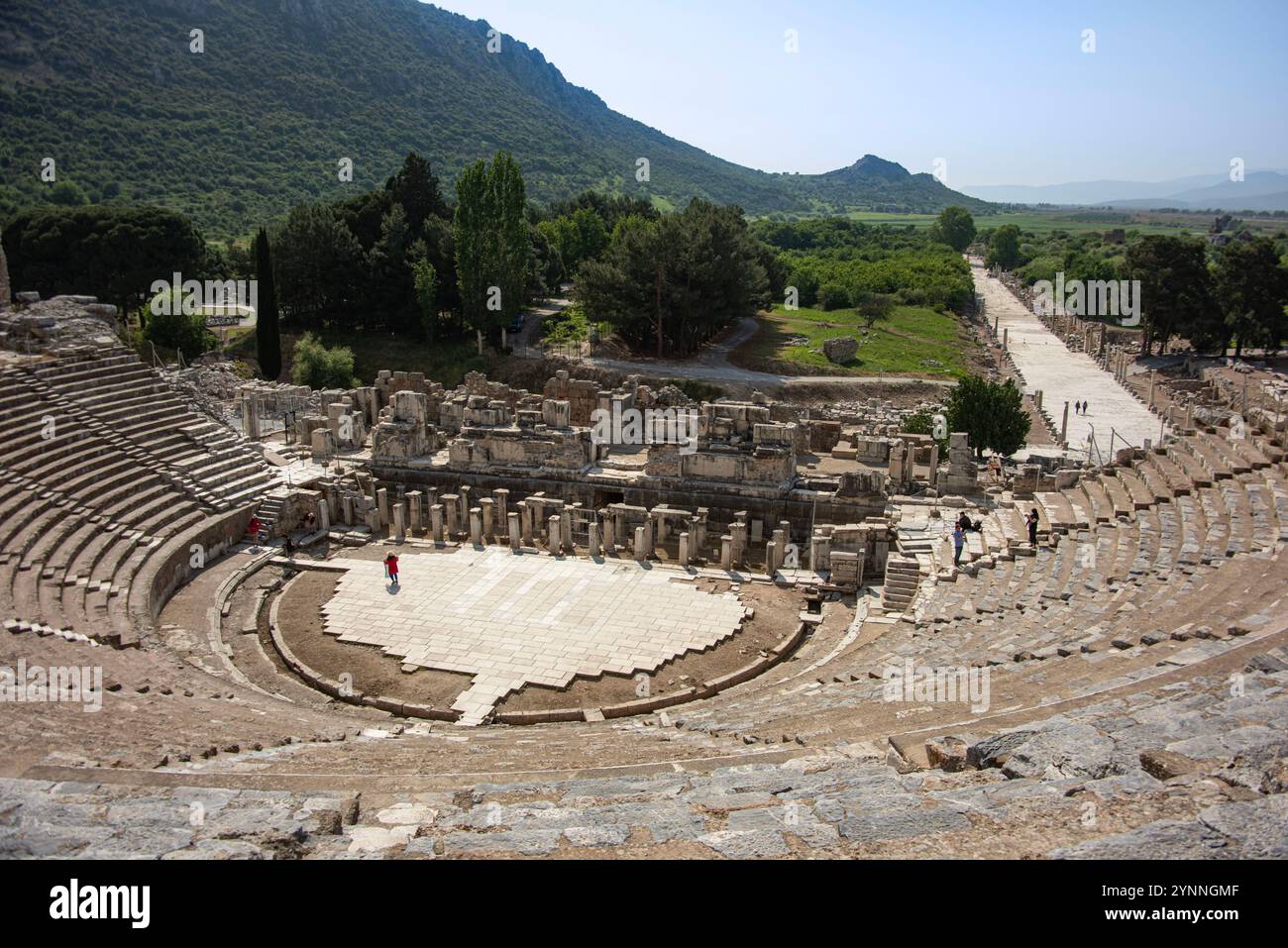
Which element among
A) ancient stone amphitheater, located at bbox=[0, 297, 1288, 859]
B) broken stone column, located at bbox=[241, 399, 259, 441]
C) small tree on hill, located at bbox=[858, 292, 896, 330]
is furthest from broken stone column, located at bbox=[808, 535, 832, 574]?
small tree on hill, located at bbox=[858, 292, 896, 330]

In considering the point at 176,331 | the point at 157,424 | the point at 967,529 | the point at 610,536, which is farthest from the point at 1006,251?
the point at 157,424

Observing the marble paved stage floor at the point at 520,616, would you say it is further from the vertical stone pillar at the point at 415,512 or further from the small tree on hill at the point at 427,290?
the small tree on hill at the point at 427,290

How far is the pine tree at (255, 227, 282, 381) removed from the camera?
1770 inches

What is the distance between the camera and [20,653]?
49.1 feet

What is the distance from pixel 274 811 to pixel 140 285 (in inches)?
2101

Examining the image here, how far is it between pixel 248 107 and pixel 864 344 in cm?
8003

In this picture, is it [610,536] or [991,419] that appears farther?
[991,419]

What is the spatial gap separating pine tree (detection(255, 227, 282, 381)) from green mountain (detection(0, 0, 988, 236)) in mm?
38712

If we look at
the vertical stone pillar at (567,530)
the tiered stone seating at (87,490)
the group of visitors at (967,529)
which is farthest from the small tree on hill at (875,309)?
the tiered stone seating at (87,490)

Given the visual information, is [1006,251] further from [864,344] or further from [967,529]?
[967,529]

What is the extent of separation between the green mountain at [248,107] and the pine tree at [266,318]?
3871 centimetres

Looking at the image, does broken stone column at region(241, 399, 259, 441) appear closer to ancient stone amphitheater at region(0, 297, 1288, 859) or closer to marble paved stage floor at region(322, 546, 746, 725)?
ancient stone amphitheater at region(0, 297, 1288, 859)

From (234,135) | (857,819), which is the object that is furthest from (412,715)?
(234,135)

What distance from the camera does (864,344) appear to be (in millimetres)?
57562
